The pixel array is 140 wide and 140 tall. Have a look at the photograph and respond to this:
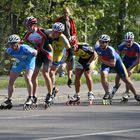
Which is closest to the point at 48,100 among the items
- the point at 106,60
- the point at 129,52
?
the point at 106,60

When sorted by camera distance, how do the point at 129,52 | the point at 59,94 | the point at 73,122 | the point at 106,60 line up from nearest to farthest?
the point at 73,122
the point at 106,60
the point at 129,52
the point at 59,94

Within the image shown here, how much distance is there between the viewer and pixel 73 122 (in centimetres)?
1368

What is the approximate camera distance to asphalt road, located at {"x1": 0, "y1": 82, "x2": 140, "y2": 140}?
1154 centimetres

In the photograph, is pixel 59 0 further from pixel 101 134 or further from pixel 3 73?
pixel 101 134

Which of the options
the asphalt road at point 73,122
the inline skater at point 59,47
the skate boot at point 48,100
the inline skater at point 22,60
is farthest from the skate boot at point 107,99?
the inline skater at point 22,60

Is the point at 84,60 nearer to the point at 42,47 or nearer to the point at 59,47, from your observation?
the point at 59,47

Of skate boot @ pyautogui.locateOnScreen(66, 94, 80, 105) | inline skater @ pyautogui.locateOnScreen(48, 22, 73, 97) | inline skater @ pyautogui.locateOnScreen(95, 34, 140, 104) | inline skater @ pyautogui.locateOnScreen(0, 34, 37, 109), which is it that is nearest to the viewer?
inline skater @ pyautogui.locateOnScreen(0, 34, 37, 109)

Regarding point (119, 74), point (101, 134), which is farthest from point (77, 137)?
point (119, 74)

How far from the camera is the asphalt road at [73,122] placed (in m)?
11.5

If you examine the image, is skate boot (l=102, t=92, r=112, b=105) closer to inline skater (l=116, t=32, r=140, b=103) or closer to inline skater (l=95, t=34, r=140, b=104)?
inline skater (l=95, t=34, r=140, b=104)

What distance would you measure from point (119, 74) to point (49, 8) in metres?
11.7

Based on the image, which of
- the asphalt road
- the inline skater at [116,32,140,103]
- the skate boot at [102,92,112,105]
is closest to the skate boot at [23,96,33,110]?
the asphalt road

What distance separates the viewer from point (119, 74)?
18.8m

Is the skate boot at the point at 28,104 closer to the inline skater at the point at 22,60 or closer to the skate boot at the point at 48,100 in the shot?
the inline skater at the point at 22,60
